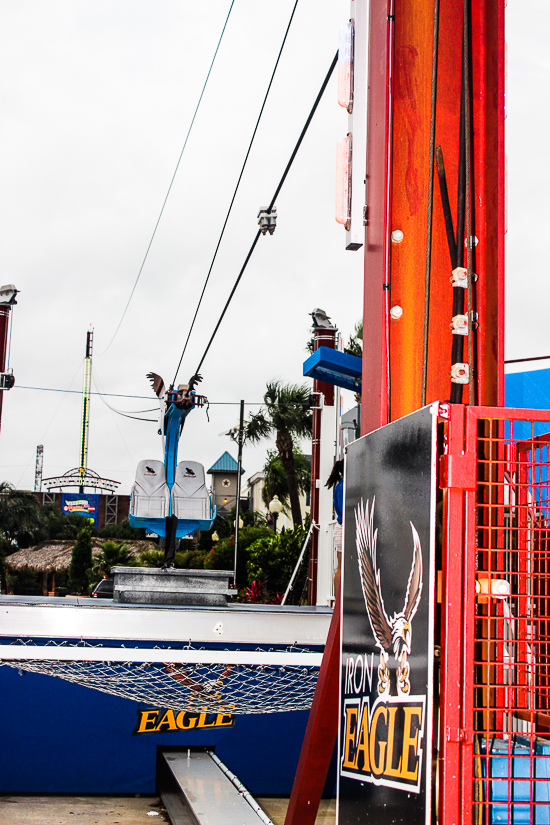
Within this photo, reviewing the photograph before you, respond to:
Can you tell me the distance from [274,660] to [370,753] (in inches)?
146

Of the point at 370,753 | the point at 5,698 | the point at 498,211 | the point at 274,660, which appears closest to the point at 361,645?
the point at 370,753

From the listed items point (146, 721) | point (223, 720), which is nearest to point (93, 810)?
point (146, 721)

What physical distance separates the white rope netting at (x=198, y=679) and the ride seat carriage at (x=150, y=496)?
4408 mm

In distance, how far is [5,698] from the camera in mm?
8398

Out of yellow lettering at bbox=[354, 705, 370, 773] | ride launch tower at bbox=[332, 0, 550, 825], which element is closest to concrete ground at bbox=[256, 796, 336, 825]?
ride launch tower at bbox=[332, 0, 550, 825]

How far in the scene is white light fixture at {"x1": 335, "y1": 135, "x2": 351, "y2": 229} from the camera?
386 centimetres

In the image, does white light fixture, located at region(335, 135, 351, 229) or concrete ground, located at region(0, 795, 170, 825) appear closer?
white light fixture, located at region(335, 135, 351, 229)

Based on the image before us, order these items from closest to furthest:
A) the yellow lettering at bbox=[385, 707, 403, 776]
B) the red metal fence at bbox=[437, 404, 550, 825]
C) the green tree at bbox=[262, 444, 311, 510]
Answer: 1. the red metal fence at bbox=[437, 404, 550, 825]
2. the yellow lettering at bbox=[385, 707, 403, 776]
3. the green tree at bbox=[262, 444, 311, 510]

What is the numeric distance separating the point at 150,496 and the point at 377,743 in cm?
908

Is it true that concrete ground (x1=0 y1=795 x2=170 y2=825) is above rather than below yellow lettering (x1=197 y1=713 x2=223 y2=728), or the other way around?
below

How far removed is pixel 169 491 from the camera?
11.3 meters

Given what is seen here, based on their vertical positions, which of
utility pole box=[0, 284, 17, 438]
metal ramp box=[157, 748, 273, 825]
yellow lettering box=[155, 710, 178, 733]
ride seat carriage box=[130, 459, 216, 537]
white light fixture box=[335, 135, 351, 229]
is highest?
utility pole box=[0, 284, 17, 438]

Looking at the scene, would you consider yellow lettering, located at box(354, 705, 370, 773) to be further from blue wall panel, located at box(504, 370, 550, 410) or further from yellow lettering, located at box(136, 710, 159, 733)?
blue wall panel, located at box(504, 370, 550, 410)

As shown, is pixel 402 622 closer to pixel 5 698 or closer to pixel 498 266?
pixel 498 266
